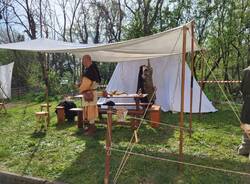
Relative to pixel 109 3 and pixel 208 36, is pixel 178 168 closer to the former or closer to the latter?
pixel 208 36

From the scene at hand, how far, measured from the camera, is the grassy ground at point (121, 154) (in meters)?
3.91

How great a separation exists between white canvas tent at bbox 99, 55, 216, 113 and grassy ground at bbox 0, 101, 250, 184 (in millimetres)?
1521

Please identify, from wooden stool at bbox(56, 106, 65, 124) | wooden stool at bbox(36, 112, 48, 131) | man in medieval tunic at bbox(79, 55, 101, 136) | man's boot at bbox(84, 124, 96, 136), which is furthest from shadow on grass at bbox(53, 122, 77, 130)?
man in medieval tunic at bbox(79, 55, 101, 136)

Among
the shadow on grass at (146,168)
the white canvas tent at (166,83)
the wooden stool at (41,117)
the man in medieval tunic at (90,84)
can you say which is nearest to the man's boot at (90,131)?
the man in medieval tunic at (90,84)

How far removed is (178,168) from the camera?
4062mm

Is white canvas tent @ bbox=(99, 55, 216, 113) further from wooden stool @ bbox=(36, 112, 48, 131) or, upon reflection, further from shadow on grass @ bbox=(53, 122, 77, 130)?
wooden stool @ bbox=(36, 112, 48, 131)

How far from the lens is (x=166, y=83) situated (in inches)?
341

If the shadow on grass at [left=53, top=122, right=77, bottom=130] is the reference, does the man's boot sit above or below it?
above

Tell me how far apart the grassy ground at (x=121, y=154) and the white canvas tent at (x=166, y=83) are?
152 centimetres

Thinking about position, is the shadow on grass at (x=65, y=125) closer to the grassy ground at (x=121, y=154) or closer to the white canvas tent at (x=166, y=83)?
the grassy ground at (x=121, y=154)

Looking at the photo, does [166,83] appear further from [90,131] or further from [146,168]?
[146,168]

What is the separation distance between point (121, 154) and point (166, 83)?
4374 mm

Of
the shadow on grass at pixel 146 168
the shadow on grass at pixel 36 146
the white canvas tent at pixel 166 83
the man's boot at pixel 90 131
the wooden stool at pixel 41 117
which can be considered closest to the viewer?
the shadow on grass at pixel 146 168

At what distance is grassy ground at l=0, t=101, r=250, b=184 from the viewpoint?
3.91 meters
